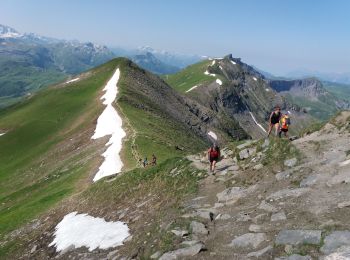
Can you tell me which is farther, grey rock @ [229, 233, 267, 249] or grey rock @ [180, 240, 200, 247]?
grey rock @ [180, 240, 200, 247]

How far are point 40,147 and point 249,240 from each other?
2728 inches

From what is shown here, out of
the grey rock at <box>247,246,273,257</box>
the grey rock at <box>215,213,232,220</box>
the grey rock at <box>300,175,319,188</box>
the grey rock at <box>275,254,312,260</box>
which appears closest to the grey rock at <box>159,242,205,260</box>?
the grey rock at <box>247,246,273,257</box>

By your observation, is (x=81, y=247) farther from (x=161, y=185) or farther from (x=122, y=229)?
(x=161, y=185)

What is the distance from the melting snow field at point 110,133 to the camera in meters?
50.2

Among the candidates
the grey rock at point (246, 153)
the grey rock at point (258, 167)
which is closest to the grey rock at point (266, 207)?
the grey rock at point (258, 167)

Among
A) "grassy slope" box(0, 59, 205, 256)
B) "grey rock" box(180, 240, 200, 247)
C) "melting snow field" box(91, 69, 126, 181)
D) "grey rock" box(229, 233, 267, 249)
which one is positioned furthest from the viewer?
"melting snow field" box(91, 69, 126, 181)

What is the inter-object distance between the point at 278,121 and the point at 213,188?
8281 millimetres

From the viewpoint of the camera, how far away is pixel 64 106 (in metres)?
107

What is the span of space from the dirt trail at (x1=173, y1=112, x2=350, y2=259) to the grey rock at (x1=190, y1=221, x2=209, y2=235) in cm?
15

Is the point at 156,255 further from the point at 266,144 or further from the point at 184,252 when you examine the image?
the point at 266,144

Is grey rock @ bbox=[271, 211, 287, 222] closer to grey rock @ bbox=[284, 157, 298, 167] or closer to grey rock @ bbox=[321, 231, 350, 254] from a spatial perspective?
grey rock @ bbox=[321, 231, 350, 254]

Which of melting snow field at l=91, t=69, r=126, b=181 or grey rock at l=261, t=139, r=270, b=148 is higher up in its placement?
grey rock at l=261, t=139, r=270, b=148

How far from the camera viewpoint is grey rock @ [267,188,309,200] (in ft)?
72.8

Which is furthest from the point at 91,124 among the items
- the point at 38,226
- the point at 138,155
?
the point at 38,226
